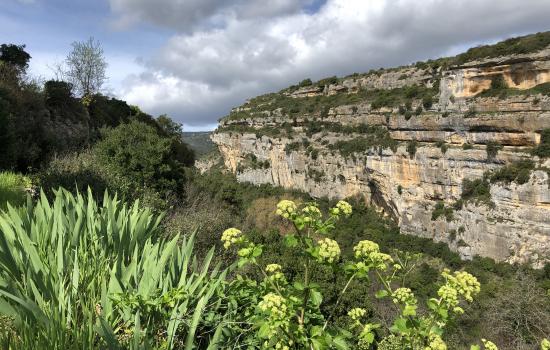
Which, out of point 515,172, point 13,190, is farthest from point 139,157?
point 515,172

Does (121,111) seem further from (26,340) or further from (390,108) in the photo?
(390,108)

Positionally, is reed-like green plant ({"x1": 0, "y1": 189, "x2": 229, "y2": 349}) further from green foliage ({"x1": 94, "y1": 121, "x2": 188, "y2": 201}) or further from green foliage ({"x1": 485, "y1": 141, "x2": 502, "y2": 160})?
green foliage ({"x1": 485, "y1": 141, "x2": 502, "y2": 160})

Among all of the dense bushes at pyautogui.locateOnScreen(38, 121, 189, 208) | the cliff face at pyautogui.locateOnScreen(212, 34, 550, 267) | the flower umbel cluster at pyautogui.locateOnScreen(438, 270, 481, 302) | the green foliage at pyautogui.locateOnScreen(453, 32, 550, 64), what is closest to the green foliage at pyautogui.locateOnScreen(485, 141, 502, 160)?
the cliff face at pyautogui.locateOnScreen(212, 34, 550, 267)

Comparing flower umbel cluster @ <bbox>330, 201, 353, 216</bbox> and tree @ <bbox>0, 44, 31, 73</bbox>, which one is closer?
flower umbel cluster @ <bbox>330, 201, 353, 216</bbox>

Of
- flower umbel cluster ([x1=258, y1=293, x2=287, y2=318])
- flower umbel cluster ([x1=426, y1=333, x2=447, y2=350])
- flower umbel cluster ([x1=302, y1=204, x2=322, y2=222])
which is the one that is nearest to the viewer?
flower umbel cluster ([x1=258, y1=293, x2=287, y2=318])

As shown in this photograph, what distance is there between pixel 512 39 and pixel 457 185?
18.2 metres

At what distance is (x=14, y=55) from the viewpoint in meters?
19.2

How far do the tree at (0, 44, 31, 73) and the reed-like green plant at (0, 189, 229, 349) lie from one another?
19973 mm

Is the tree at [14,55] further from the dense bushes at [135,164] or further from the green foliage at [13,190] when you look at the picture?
the green foliage at [13,190]

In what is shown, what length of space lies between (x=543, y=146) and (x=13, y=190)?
1349 inches

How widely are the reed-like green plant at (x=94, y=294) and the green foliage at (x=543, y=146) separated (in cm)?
3290

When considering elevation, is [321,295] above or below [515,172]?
above

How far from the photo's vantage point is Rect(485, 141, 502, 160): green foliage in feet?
103

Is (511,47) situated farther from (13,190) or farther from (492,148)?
(13,190)
